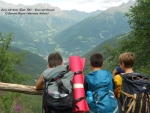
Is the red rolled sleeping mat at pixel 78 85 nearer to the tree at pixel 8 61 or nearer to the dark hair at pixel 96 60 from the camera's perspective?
the dark hair at pixel 96 60

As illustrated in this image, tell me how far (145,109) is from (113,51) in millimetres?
19554

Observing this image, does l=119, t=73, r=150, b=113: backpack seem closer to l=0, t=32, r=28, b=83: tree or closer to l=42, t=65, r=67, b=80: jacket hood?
l=42, t=65, r=67, b=80: jacket hood

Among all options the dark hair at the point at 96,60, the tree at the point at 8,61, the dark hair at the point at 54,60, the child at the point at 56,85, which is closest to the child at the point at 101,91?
the dark hair at the point at 96,60

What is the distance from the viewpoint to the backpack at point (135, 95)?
10.3ft

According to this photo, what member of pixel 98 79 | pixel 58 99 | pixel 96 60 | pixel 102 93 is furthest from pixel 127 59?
pixel 58 99

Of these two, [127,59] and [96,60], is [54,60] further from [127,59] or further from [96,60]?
[127,59]

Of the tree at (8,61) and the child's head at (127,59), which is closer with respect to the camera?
the child's head at (127,59)

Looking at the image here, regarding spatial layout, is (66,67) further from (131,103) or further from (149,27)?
(149,27)

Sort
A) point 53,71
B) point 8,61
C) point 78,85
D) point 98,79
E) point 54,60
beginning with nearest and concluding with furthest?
1. point 78,85
2. point 53,71
3. point 98,79
4. point 54,60
5. point 8,61

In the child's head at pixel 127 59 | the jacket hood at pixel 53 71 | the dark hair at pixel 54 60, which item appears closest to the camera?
the jacket hood at pixel 53 71

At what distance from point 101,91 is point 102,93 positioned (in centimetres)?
4

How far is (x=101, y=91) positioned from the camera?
316 centimetres

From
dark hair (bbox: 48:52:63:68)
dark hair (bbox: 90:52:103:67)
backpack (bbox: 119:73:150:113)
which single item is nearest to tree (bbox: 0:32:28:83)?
dark hair (bbox: 48:52:63:68)

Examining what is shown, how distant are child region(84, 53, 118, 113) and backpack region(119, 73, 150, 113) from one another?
0.55 feet
